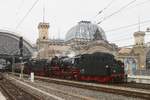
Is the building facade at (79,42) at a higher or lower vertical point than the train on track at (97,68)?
higher

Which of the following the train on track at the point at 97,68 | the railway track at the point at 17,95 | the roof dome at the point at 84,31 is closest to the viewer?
the railway track at the point at 17,95

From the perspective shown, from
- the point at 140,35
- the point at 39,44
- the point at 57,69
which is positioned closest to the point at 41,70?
the point at 57,69

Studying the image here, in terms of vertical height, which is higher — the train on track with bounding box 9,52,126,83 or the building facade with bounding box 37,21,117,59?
the building facade with bounding box 37,21,117,59

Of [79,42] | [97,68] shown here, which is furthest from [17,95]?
[79,42]

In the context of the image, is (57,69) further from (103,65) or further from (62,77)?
Answer: (103,65)

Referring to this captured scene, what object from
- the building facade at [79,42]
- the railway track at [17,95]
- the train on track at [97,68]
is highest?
the building facade at [79,42]

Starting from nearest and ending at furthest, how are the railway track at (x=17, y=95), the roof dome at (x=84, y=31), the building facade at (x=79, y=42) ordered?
the railway track at (x=17, y=95), the building facade at (x=79, y=42), the roof dome at (x=84, y=31)

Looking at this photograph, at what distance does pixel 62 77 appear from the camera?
56656 millimetres

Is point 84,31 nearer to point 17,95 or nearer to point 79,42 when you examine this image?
point 79,42

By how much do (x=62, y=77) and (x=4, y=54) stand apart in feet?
415

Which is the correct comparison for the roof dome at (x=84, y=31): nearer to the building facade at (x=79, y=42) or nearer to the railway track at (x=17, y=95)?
the building facade at (x=79, y=42)

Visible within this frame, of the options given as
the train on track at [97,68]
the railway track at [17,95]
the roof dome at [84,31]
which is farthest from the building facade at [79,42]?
the railway track at [17,95]

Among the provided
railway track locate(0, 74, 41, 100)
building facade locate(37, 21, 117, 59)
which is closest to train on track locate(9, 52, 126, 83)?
railway track locate(0, 74, 41, 100)

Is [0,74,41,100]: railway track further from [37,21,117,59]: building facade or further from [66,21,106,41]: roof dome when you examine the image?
[66,21,106,41]: roof dome
